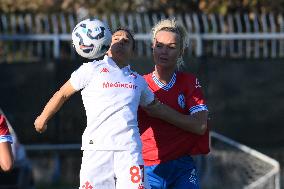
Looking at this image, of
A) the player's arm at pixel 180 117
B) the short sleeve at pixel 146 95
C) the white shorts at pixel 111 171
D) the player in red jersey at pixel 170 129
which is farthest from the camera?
the player in red jersey at pixel 170 129

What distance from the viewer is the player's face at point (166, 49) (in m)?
6.62

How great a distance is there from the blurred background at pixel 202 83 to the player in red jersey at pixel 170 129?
4.51 metres

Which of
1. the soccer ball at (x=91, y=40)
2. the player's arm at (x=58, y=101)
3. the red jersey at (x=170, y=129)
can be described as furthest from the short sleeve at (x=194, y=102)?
the player's arm at (x=58, y=101)

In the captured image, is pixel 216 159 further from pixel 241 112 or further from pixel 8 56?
pixel 8 56

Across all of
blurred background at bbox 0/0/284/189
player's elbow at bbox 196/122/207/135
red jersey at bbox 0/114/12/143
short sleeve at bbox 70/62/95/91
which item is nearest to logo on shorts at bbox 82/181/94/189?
short sleeve at bbox 70/62/95/91

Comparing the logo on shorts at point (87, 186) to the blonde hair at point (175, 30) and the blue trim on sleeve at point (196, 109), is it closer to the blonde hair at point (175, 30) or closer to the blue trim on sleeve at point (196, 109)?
the blue trim on sleeve at point (196, 109)

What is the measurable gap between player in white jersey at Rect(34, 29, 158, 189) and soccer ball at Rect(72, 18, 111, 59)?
78 millimetres

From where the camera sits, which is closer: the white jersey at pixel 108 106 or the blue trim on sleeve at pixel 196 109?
the white jersey at pixel 108 106

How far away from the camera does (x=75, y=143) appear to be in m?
12.2

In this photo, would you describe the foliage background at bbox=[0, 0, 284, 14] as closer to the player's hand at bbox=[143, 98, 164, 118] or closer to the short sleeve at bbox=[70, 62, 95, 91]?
the player's hand at bbox=[143, 98, 164, 118]

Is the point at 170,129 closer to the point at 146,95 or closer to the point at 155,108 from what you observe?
the point at 155,108

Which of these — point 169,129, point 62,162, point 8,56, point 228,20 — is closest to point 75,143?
point 62,162

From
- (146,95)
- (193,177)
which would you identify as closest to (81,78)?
(146,95)

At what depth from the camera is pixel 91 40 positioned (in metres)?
6.09
